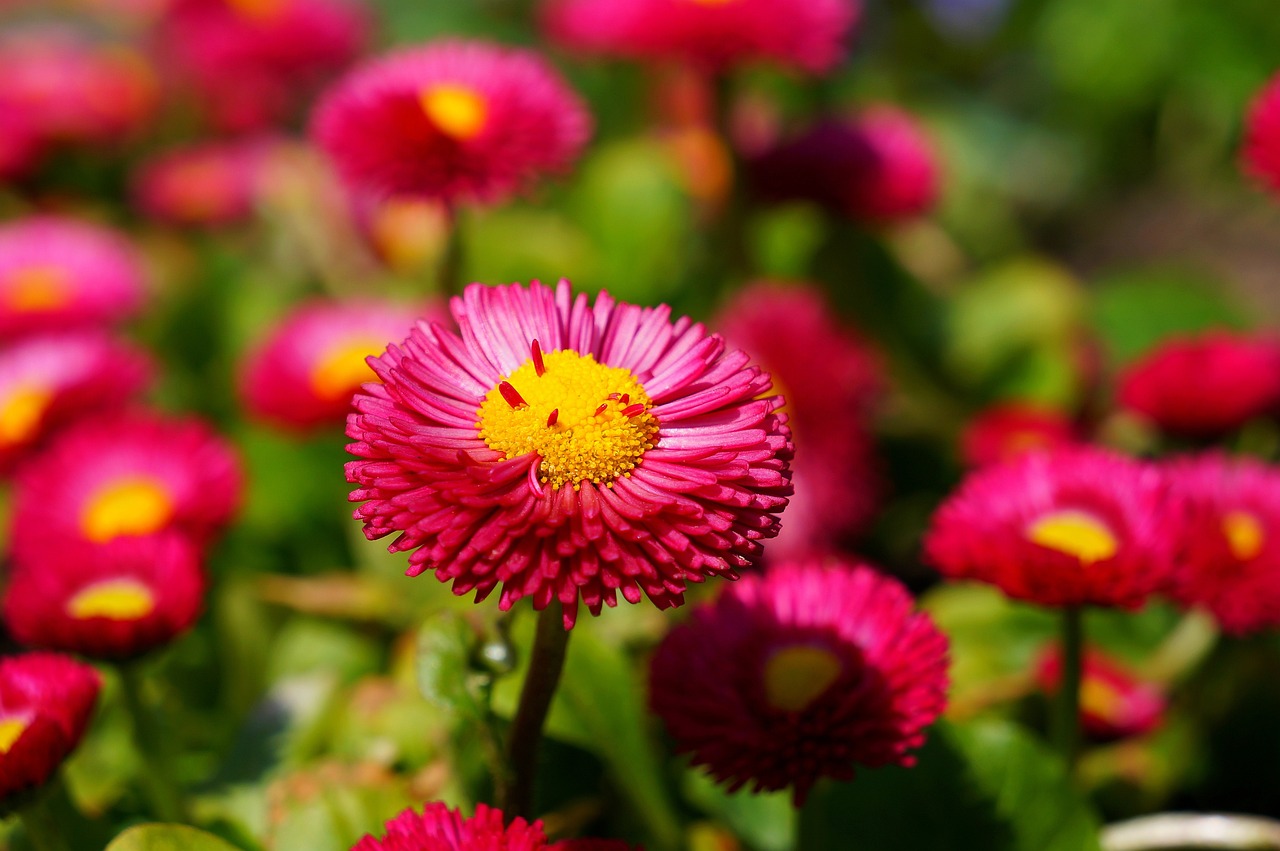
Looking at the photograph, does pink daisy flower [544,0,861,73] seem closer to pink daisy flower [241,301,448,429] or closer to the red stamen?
pink daisy flower [241,301,448,429]

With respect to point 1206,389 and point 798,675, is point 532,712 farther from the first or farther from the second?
point 1206,389

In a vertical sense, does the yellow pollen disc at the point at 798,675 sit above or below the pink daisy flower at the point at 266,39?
below

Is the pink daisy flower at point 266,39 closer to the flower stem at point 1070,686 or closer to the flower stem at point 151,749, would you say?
the flower stem at point 151,749

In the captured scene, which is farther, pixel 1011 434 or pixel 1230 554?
pixel 1011 434

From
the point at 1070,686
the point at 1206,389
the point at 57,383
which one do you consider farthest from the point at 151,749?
the point at 1206,389

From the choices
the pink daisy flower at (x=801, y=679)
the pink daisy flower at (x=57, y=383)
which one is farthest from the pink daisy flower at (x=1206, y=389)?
the pink daisy flower at (x=57, y=383)

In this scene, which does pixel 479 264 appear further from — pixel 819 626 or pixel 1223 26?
pixel 1223 26

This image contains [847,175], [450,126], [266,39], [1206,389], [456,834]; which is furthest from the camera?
[266,39]
